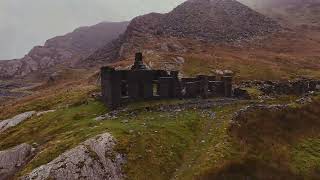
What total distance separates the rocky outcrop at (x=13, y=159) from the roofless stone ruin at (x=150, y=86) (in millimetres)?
13861

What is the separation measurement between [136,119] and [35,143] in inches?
466

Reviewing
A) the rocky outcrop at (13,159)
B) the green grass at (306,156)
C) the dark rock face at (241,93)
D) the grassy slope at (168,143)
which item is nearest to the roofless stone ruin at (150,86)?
the dark rock face at (241,93)

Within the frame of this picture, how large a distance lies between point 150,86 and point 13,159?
21.6 m

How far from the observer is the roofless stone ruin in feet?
218

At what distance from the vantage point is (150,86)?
68.4 m

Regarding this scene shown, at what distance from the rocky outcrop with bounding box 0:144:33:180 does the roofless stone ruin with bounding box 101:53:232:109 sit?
45.5 ft

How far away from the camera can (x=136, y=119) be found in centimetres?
5988

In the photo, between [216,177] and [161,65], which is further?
[161,65]

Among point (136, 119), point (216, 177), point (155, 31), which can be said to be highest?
point (155, 31)

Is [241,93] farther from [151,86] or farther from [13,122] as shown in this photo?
[13,122]

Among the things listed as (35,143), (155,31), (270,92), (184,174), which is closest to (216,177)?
(184,174)

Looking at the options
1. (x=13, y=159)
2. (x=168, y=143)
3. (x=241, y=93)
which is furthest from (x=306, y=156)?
(x=13, y=159)

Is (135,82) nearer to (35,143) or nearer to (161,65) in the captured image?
(35,143)

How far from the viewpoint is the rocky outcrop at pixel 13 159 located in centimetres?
5257
